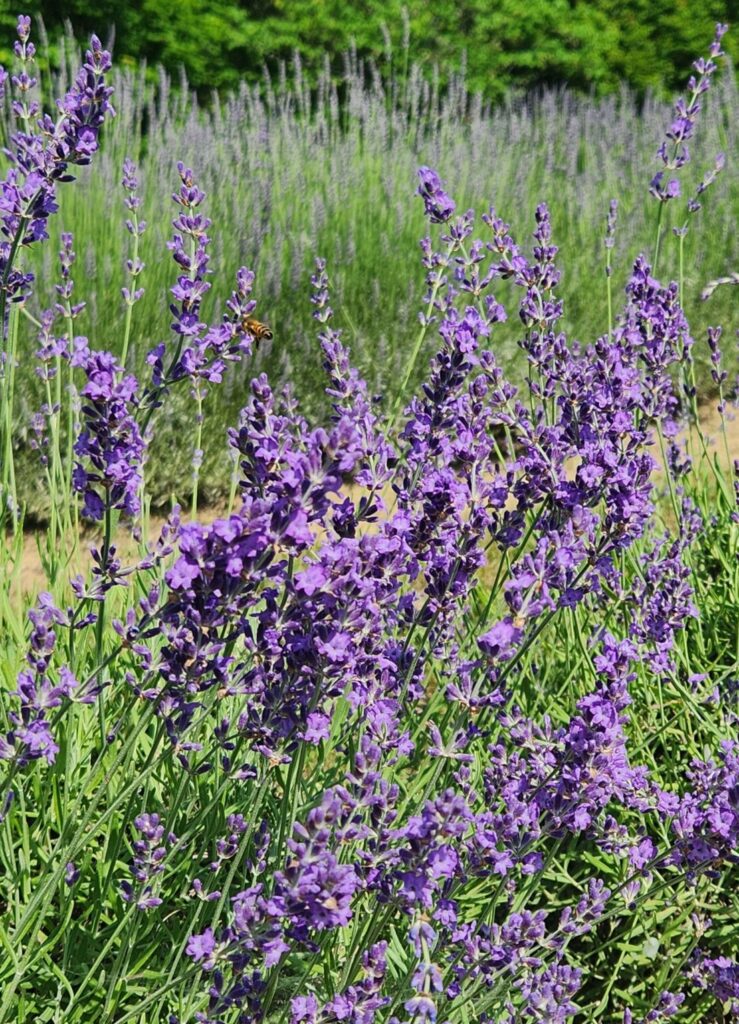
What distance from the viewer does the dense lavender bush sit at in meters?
1.44

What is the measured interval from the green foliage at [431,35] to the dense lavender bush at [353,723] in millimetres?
6090

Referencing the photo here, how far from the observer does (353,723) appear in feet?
6.81

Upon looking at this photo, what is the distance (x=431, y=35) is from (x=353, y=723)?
30.6 ft

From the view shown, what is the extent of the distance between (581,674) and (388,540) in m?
1.49

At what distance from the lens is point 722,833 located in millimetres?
1672

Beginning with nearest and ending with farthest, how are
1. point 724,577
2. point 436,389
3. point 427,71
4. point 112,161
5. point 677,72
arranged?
point 436,389
point 724,577
point 112,161
point 427,71
point 677,72

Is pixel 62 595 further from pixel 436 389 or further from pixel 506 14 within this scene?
pixel 506 14

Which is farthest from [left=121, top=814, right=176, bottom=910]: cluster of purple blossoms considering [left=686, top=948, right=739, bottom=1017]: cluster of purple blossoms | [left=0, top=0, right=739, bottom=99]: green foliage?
[left=0, top=0, right=739, bottom=99]: green foliage

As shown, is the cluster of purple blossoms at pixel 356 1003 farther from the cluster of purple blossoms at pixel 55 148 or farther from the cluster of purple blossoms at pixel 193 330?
the cluster of purple blossoms at pixel 55 148

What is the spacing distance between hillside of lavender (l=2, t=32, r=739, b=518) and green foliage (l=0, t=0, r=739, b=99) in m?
1.39

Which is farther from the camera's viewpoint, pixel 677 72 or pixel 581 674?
pixel 677 72

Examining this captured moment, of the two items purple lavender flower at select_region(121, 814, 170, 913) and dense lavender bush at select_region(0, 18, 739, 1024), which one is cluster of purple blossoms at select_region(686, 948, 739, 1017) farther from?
purple lavender flower at select_region(121, 814, 170, 913)

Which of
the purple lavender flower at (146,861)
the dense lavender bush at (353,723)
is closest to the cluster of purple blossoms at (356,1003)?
the dense lavender bush at (353,723)

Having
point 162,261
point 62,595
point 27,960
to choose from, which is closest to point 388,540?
point 27,960
